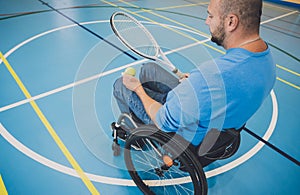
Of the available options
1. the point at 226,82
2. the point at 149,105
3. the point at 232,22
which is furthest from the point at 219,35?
the point at 149,105

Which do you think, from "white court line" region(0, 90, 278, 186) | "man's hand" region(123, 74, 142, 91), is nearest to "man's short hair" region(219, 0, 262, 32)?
"man's hand" region(123, 74, 142, 91)

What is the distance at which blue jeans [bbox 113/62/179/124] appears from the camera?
4.37 feet

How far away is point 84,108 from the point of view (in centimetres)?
210

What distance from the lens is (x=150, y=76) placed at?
159 cm

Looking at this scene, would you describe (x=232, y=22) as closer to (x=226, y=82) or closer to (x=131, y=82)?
(x=226, y=82)

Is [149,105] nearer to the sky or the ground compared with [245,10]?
nearer to the ground

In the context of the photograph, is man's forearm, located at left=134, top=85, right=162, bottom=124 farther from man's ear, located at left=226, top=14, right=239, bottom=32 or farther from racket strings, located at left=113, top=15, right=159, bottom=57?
racket strings, located at left=113, top=15, right=159, bottom=57

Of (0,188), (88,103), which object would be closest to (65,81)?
(88,103)

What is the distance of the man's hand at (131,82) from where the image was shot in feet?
4.25

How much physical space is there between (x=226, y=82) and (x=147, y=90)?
673 millimetres

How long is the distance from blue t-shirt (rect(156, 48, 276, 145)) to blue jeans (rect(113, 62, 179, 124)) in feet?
1.06

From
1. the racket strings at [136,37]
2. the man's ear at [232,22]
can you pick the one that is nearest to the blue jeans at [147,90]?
the man's ear at [232,22]

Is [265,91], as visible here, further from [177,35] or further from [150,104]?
[177,35]

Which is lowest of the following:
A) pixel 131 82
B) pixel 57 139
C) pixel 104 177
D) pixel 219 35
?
pixel 104 177
